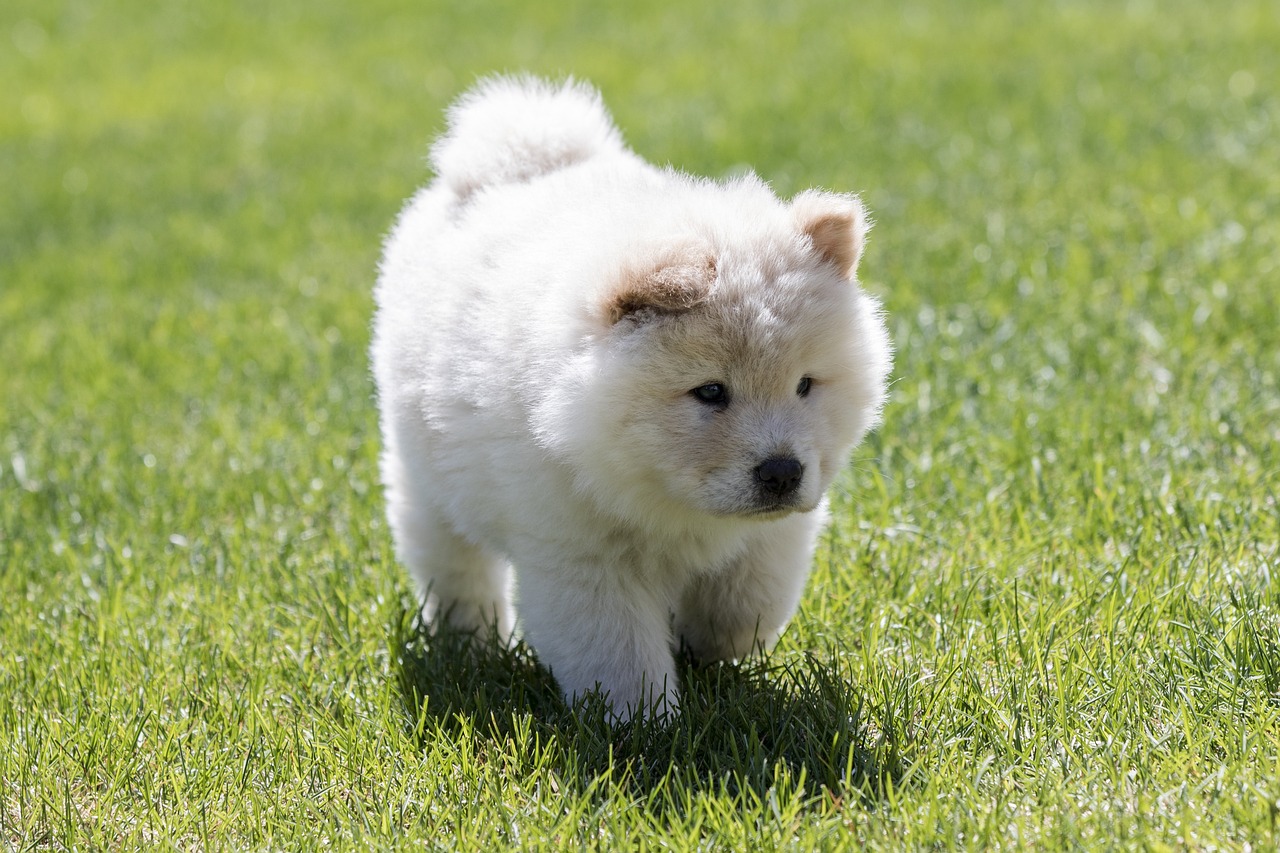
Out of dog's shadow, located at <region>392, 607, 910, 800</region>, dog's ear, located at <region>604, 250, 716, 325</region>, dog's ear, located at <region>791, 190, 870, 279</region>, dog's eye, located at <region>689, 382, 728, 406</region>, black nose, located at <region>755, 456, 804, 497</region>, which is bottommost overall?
dog's shadow, located at <region>392, 607, 910, 800</region>

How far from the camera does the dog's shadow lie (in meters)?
3.10

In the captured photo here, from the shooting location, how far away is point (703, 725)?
10.8 feet

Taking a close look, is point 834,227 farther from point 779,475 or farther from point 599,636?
point 599,636

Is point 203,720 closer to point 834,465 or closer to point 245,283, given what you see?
point 834,465

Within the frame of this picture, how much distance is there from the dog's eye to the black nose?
180mm

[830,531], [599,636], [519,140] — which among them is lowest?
[599,636]

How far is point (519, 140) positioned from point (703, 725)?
189 centimetres

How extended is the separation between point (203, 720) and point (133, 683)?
0.33 meters

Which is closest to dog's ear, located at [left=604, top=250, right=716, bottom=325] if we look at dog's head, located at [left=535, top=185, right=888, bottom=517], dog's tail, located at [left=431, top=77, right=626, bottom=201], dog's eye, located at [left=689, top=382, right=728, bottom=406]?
dog's head, located at [left=535, top=185, right=888, bottom=517]

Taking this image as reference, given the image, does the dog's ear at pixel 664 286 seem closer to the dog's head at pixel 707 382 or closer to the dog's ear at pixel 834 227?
the dog's head at pixel 707 382

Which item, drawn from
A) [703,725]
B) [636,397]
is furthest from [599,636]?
[636,397]

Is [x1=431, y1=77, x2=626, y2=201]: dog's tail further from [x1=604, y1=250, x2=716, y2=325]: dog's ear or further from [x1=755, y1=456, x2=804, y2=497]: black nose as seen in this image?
[x1=755, y1=456, x2=804, y2=497]: black nose

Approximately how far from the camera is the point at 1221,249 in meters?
6.10

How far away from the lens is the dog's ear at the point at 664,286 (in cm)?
309
